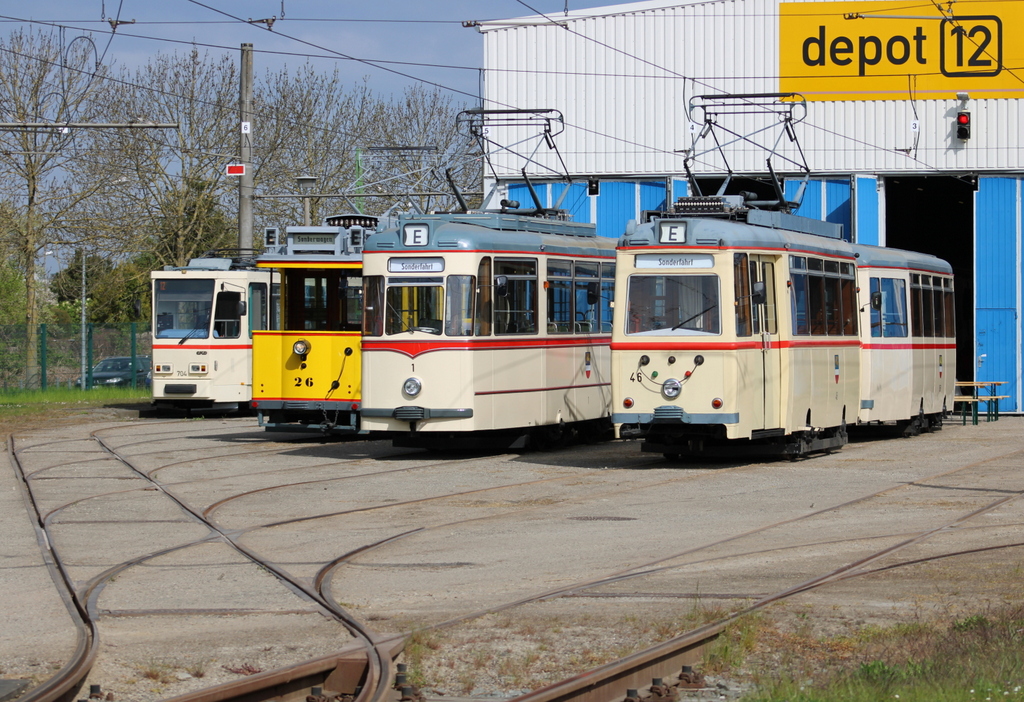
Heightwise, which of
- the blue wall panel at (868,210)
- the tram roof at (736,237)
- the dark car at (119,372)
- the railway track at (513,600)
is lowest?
the railway track at (513,600)

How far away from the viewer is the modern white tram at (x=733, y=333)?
16.9m

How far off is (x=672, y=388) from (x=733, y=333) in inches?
38.4

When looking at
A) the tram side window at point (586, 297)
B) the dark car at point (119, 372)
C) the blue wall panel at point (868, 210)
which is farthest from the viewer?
the dark car at point (119, 372)

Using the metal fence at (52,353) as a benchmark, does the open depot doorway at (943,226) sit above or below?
above

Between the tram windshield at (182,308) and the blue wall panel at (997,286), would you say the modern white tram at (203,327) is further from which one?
the blue wall panel at (997,286)

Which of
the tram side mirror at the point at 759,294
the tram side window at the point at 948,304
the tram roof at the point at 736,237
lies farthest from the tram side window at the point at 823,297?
the tram side window at the point at 948,304

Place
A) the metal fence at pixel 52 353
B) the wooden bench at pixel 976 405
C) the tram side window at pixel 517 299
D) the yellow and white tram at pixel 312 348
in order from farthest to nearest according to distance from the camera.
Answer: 1. the metal fence at pixel 52 353
2. the wooden bench at pixel 976 405
3. the yellow and white tram at pixel 312 348
4. the tram side window at pixel 517 299

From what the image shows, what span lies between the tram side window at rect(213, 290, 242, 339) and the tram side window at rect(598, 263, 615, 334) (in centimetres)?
909

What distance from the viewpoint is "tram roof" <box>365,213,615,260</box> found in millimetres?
18047

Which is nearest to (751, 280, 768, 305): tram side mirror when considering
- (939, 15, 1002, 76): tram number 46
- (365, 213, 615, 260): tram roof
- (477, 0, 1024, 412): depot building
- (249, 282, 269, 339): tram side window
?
(365, 213, 615, 260): tram roof

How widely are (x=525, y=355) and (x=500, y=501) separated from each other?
5.10 metres

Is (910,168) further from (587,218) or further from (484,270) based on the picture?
(484,270)

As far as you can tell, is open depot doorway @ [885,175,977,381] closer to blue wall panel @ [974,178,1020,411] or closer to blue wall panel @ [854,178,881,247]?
blue wall panel @ [854,178,881,247]

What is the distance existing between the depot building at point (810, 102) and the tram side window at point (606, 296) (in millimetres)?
8663
